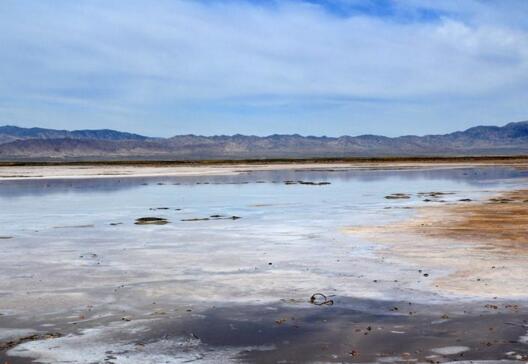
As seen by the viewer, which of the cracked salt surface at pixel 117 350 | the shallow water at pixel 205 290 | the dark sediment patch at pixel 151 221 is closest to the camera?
the cracked salt surface at pixel 117 350

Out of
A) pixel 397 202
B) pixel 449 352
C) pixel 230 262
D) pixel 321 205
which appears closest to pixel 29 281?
pixel 230 262

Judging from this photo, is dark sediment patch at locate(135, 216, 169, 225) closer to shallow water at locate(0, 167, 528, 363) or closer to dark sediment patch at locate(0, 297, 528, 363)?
shallow water at locate(0, 167, 528, 363)

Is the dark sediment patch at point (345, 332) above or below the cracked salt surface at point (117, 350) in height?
above

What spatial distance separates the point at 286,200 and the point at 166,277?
2160cm

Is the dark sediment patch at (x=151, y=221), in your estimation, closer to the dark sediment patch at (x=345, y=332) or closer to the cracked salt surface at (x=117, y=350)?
the dark sediment patch at (x=345, y=332)

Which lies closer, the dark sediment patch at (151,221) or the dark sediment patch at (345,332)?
the dark sediment patch at (345,332)

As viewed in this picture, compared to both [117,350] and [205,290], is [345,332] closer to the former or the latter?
[117,350]

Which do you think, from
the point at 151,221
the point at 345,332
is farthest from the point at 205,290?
the point at 151,221

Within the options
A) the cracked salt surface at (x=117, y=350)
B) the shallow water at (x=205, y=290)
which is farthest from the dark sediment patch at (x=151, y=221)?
the cracked salt surface at (x=117, y=350)

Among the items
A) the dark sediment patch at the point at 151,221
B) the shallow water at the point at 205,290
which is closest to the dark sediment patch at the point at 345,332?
the shallow water at the point at 205,290

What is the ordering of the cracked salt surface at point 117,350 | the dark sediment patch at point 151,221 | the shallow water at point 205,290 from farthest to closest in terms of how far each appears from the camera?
1. the dark sediment patch at point 151,221
2. the shallow water at point 205,290
3. the cracked salt surface at point 117,350

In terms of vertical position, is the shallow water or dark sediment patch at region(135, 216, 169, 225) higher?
the shallow water

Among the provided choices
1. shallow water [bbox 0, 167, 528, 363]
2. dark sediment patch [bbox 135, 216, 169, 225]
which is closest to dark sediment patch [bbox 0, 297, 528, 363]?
shallow water [bbox 0, 167, 528, 363]

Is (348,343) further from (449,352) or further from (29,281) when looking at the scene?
(29,281)
